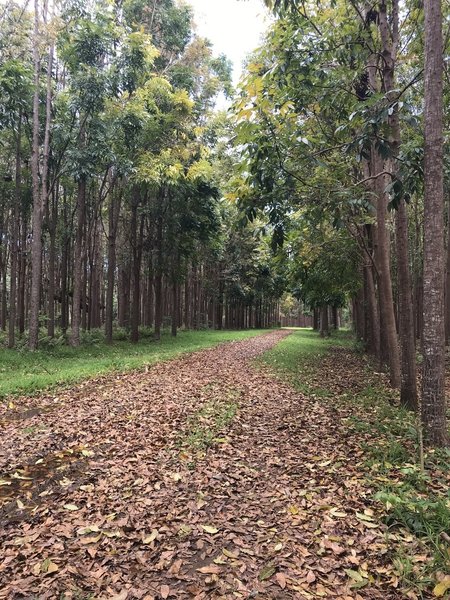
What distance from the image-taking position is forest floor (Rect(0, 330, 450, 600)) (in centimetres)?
296

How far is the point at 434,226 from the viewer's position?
4.95 metres

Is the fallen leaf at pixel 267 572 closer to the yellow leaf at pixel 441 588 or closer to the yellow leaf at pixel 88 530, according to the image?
the yellow leaf at pixel 441 588

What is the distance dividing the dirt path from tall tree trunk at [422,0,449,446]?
51.1 inches

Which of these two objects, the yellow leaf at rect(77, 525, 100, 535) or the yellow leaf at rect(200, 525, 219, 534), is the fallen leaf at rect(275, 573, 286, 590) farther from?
the yellow leaf at rect(77, 525, 100, 535)

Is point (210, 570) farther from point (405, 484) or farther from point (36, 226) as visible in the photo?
point (36, 226)

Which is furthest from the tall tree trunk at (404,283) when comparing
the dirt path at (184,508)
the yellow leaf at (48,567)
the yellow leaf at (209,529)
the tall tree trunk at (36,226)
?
the tall tree trunk at (36,226)

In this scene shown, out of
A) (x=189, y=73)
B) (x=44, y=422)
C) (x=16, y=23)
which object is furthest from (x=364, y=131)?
(x=189, y=73)

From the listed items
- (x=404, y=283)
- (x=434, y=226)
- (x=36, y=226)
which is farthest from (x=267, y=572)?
(x=36, y=226)

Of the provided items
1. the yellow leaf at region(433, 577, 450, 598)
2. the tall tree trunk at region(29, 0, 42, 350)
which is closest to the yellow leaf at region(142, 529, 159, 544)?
the yellow leaf at region(433, 577, 450, 598)

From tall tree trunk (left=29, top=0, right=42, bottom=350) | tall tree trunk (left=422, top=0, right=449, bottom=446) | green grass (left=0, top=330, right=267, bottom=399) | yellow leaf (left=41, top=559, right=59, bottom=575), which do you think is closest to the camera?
yellow leaf (left=41, top=559, right=59, bottom=575)

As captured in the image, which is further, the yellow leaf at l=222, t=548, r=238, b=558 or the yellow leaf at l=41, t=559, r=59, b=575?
the yellow leaf at l=222, t=548, r=238, b=558

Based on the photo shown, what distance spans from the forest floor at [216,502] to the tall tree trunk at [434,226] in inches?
25.2

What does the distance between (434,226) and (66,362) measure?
36.8 feet

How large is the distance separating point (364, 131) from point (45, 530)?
18.4 ft
